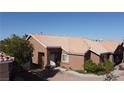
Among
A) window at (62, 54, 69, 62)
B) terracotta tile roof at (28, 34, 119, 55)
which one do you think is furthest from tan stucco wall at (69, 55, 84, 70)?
terracotta tile roof at (28, 34, 119, 55)

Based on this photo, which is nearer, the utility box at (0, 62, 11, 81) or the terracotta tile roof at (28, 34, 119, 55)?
the utility box at (0, 62, 11, 81)

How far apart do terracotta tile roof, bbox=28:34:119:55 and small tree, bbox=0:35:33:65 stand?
9.24 ft

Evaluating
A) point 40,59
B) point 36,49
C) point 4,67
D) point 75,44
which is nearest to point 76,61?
point 75,44

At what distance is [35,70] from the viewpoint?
2302cm

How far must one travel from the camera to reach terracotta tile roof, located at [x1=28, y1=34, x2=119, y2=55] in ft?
82.0

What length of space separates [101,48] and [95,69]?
3.46 meters

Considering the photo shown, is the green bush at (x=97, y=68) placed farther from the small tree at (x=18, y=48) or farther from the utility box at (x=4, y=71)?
the utility box at (x=4, y=71)

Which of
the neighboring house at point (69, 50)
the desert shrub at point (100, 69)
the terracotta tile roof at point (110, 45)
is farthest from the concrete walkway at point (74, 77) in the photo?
the terracotta tile roof at point (110, 45)

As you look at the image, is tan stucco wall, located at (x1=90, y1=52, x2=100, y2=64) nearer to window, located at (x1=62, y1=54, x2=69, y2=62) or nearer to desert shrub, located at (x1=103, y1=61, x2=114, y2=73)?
desert shrub, located at (x1=103, y1=61, x2=114, y2=73)

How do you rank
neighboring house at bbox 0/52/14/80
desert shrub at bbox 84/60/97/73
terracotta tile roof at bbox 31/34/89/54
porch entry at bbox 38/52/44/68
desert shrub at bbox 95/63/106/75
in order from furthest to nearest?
terracotta tile roof at bbox 31/34/89/54
porch entry at bbox 38/52/44/68
desert shrub at bbox 84/60/97/73
desert shrub at bbox 95/63/106/75
neighboring house at bbox 0/52/14/80
